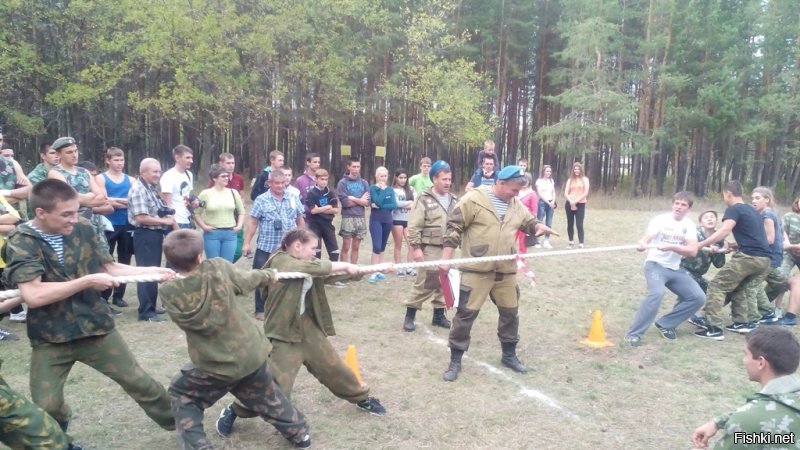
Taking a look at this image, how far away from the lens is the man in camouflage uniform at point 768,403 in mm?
2674

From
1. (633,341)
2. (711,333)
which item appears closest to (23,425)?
(633,341)

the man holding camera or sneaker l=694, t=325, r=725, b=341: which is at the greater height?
the man holding camera

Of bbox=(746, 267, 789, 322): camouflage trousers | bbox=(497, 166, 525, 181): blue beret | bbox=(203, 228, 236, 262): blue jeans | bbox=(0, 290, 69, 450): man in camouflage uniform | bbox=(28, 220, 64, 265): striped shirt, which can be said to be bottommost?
bbox=(746, 267, 789, 322): camouflage trousers

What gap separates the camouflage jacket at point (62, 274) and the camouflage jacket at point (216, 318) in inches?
23.3

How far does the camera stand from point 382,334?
6836 mm

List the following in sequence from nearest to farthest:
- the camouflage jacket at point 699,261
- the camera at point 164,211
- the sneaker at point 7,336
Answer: the sneaker at point 7,336 < the camera at point 164,211 < the camouflage jacket at point 699,261

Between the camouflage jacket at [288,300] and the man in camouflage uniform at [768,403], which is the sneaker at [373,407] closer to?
the camouflage jacket at [288,300]

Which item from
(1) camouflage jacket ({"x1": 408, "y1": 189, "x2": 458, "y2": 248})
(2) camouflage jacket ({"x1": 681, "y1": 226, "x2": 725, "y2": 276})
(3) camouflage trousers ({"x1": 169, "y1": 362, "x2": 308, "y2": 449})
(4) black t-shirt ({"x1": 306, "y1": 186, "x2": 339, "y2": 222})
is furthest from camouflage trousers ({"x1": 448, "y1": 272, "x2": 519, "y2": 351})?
(4) black t-shirt ({"x1": 306, "y1": 186, "x2": 339, "y2": 222})

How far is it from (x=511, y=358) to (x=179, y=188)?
459 centimetres

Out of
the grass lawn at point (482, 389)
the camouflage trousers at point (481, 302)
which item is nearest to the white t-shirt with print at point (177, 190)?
the grass lawn at point (482, 389)

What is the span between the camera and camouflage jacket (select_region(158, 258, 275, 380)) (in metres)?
3.44

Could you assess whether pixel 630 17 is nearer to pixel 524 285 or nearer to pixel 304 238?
pixel 524 285

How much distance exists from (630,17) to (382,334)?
27.5m

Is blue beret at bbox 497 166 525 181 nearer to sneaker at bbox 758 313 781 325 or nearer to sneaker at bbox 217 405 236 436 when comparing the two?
sneaker at bbox 217 405 236 436
